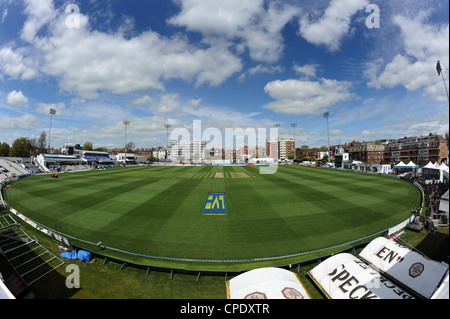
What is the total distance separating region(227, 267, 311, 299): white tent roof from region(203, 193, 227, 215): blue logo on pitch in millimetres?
8573

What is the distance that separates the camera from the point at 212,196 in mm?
20453

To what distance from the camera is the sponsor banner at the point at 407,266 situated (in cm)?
621

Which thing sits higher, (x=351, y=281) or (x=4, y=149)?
(x=4, y=149)

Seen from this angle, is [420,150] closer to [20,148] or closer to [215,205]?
[215,205]

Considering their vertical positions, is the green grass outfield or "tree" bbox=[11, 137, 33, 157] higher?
"tree" bbox=[11, 137, 33, 157]

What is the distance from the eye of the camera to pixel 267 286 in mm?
5934

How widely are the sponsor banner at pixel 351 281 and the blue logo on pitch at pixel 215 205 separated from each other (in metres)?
9.03

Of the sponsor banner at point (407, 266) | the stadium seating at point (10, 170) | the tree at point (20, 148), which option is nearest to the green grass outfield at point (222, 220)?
the sponsor banner at point (407, 266)

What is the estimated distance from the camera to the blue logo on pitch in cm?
1534

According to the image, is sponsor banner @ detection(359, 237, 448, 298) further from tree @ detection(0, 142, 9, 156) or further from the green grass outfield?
tree @ detection(0, 142, 9, 156)

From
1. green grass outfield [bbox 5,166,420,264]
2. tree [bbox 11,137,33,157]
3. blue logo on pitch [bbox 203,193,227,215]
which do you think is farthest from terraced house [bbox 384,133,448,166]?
tree [bbox 11,137,33,157]

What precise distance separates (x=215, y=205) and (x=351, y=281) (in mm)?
12067

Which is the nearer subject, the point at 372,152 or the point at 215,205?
the point at 215,205

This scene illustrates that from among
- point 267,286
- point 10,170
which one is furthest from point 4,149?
point 267,286
